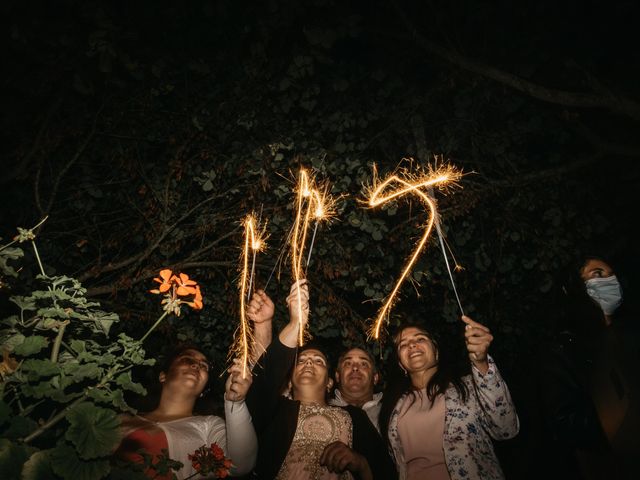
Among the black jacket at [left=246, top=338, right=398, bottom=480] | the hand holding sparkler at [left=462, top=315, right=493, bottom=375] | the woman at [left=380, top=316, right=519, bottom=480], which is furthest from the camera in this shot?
the black jacket at [left=246, top=338, right=398, bottom=480]

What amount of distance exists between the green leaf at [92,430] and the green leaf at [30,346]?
356mm

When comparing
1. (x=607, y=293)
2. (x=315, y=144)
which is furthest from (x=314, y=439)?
(x=315, y=144)

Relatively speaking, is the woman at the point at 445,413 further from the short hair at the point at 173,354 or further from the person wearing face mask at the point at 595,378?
the short hair at the point at 173,354

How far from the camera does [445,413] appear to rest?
→ 10.1 ft

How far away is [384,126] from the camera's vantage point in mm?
5539

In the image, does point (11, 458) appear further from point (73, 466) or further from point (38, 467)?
point (73, 466)

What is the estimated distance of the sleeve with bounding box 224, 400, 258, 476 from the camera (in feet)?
9.26

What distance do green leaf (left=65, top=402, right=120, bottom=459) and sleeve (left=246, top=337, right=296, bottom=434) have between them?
197 cm

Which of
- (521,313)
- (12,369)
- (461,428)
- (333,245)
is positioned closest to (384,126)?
(333,245)

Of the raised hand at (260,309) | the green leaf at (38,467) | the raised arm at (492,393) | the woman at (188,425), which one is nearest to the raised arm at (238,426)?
the woman at (188,425)

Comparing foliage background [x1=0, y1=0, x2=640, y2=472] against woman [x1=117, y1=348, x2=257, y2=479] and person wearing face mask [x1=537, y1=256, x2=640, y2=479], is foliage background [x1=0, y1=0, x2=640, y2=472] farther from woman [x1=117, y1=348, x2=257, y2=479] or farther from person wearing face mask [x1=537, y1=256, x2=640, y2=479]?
woman [x1=117, y1=348, x2=257, y2=479]

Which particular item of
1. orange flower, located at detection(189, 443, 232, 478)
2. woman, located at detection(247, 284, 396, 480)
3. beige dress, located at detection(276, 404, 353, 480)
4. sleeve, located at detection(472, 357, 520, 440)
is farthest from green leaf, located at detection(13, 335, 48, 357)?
sleeve, located at detection(472, 357, 520, 440)

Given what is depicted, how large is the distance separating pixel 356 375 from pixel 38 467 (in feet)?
9.44

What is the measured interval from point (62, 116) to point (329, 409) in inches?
153
